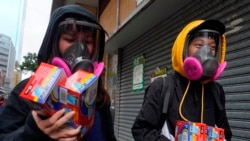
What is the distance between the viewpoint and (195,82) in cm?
238

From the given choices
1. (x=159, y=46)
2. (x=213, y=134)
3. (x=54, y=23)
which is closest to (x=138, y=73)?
(x=159, y=46)

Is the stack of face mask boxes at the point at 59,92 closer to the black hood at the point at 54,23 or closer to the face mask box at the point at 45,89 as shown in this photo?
the face mask box at the point at 45,89

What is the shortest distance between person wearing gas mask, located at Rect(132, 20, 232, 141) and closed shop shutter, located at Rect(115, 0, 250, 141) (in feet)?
3.48

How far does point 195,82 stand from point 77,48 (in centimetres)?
118

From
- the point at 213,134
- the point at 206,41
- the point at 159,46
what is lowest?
the point at 213,134

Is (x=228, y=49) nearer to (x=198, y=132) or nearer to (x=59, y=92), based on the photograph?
(x=198, y=132)

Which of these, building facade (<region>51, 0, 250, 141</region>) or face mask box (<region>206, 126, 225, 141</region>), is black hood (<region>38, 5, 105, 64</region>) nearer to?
face mask box (<region>206, 126, 225, 141</region>)

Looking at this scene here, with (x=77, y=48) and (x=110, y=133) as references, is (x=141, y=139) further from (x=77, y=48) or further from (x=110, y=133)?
(x=77, y=48)

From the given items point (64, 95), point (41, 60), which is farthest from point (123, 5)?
point (64, 95)

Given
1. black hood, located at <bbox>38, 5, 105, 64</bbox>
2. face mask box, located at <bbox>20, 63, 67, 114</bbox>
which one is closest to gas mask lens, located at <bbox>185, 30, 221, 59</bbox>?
black hood, located at <bbox>38, 5, 105, 64</bbox>

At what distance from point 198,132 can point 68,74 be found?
3.30ft

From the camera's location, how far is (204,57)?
7.73ft

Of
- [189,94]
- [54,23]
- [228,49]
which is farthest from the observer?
[228,49]

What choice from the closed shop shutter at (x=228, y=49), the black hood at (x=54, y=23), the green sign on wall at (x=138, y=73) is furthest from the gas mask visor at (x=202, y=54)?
the green sign on wall at (x=138, y=73)
